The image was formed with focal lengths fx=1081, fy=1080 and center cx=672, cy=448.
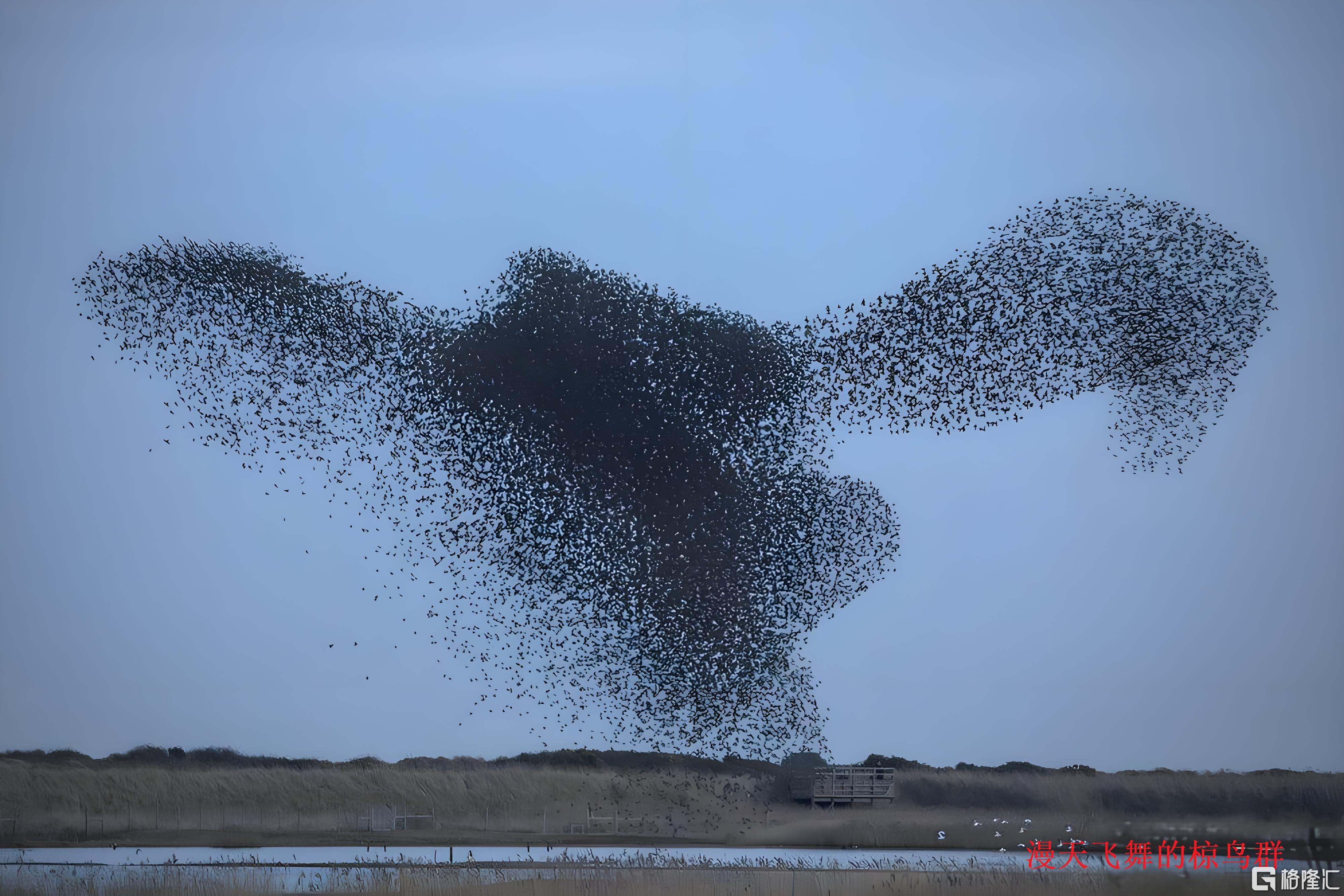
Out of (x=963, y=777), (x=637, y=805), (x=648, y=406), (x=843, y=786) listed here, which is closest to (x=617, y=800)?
(x=637, y=805)

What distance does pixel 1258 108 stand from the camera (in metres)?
6.98

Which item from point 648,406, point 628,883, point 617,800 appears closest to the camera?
point 628,883

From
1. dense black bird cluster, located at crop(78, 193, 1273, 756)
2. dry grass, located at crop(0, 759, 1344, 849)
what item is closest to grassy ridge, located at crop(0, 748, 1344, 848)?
dry grass, located at crop(0, 759, 1344, 849)

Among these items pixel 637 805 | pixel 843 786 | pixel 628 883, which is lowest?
pixel 628 883

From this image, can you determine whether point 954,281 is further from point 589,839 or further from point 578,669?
point 589,839

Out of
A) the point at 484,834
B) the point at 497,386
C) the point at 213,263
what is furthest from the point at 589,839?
the point at 213,263

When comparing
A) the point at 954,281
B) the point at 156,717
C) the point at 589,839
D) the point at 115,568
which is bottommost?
the point at 589,839

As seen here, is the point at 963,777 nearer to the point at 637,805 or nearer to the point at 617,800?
the point at 637,805

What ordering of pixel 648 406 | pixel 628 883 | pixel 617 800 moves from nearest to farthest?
pixel 628 883, pixel 617 800, pixel 648 406

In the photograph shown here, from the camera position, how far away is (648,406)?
6.94 m

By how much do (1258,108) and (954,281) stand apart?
7.46 feet

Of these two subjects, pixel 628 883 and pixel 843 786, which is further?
pixel 843 786

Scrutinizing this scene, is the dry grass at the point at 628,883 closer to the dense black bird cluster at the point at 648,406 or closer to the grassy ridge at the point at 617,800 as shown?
the grassy ridge at the point at 617,800

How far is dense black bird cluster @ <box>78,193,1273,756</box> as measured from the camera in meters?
6.84
